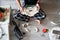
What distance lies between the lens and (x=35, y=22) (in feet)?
6.72

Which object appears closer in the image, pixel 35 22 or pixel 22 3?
pixel 35 22

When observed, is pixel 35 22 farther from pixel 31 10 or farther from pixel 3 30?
pixel 3 30

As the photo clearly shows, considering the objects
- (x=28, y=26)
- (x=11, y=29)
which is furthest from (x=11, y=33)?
(x=28, y=26)

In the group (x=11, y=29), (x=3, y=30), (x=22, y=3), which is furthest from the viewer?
(x=22, y=3)

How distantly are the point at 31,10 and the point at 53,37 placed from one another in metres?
0.40

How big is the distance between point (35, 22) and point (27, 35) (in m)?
0.19

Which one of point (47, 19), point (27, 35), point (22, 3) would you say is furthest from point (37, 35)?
point (22, 3)

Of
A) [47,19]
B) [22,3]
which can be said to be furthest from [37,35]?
[22,3]

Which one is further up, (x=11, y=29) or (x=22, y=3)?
(x=22, y=3)

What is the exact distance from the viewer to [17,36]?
74.2 inches

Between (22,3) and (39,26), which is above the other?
(22,3)

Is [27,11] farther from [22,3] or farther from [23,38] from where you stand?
[23,38]

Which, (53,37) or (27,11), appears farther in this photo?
(27,11)

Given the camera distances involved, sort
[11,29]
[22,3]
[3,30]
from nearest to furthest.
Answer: [3,30]
[11,29]
[22,3]
